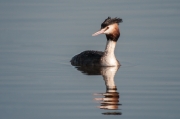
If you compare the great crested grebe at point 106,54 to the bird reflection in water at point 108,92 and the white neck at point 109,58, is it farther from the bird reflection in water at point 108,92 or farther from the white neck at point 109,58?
the bird reflection in water at point 108,92

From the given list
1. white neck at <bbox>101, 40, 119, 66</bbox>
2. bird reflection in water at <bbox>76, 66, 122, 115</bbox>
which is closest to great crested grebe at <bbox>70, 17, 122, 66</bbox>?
white neck at <bbox>101, 40, 119, 66</bbox>

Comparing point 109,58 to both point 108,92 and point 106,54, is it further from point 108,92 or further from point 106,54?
point 108,92

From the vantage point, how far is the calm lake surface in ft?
49.5

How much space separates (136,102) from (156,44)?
792 centimetres

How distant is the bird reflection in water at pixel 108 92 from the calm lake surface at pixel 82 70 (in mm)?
21

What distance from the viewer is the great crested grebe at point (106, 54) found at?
20.9 m

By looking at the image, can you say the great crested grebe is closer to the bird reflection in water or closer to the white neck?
the white neck

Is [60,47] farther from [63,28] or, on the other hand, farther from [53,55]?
[63,28]

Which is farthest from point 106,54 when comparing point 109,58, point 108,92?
point 108,92

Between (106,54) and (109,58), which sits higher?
(106,54)

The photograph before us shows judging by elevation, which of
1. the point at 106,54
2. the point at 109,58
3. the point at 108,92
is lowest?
the point at 108,92

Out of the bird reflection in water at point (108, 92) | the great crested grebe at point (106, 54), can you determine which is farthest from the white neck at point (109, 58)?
the bird reflection in water at point (108, 92)

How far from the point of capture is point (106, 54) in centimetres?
2095

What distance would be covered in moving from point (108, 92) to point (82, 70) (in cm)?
361
